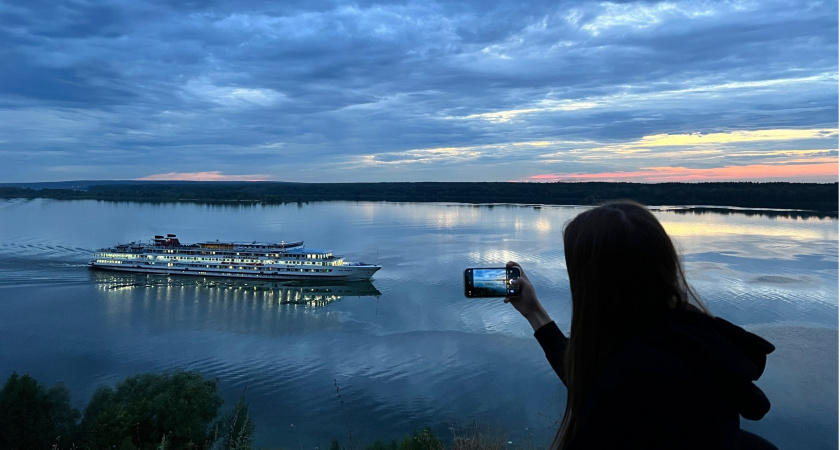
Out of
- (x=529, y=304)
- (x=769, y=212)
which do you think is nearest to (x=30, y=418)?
(x=529, y=304)

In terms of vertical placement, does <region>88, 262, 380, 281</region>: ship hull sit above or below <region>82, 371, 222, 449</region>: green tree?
below

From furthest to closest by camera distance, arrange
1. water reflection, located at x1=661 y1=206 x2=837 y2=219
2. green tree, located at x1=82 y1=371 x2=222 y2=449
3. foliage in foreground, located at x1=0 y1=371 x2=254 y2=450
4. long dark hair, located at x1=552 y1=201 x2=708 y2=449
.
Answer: water reflection, located at x1=661 y1=206 x2=837 y2=219
foliage in foreground, located at x1=0 y1=371 x2=254 y2=450
green tree, located at x1=82 y1=371 x2=222 y2=449
long dark hair, located at x1=552 y1=201 x2=708 y2=449

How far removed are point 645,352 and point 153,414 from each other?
22.4 feet

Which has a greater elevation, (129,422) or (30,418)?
(129,422)

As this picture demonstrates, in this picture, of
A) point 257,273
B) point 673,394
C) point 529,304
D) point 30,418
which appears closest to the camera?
point 673,394

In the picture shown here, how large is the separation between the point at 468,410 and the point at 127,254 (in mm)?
19354

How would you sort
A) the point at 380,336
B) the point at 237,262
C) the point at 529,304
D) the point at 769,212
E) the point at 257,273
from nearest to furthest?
the point at 529,304
the point at 380,336
the point at 257,273
the point at 237,262
the point at 769,212

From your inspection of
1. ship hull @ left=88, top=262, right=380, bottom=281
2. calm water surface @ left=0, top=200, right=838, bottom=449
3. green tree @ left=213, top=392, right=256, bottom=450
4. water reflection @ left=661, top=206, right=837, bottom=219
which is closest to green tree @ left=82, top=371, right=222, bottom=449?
green tree @ left=213, top=392, right=256, bottom=450

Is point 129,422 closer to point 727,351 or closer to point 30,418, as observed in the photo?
point 30,418

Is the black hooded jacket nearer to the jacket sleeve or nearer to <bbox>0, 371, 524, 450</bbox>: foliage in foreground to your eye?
the jacket sleeve

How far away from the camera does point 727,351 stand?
73 centimetres

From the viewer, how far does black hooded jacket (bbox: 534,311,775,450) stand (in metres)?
0.71

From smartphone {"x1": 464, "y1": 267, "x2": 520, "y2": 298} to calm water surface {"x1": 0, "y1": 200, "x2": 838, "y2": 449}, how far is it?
6.25 meters

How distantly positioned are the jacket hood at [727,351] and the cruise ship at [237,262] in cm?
1940
